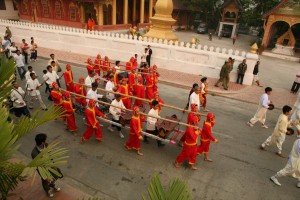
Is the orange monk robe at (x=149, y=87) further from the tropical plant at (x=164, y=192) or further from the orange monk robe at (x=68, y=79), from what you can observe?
the tropical plant at (x=164, y=192)

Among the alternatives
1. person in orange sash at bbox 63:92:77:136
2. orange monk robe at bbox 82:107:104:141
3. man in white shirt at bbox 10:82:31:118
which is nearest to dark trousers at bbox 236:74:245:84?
orange monk robe at bbox 82:107:104:141

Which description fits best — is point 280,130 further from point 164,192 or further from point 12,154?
point 12,154

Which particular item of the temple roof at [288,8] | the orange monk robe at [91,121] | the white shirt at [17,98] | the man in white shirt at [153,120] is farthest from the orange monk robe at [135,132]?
the temple roof at [288,8]

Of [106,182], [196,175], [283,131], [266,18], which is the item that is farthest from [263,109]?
[266,18]

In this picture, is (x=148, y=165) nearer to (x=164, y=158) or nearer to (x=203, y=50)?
(x=164, y=158)

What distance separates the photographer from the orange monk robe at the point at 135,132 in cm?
608

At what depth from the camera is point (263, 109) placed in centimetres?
787

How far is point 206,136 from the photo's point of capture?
5.93 meters

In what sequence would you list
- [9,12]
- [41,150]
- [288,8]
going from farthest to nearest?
[9,12] < [288,8] < [41,150]

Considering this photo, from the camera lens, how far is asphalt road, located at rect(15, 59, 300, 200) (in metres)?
5.29

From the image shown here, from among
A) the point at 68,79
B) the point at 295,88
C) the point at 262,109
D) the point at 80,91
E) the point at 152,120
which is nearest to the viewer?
the point at 152,120

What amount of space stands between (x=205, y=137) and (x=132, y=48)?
10.4m

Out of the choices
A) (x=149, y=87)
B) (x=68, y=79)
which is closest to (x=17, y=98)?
(x=68, y=79)

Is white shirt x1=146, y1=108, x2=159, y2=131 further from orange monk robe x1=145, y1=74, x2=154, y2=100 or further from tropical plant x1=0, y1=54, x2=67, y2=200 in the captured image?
tropical plant x1=0, y1=54, x2=67, y2=200
